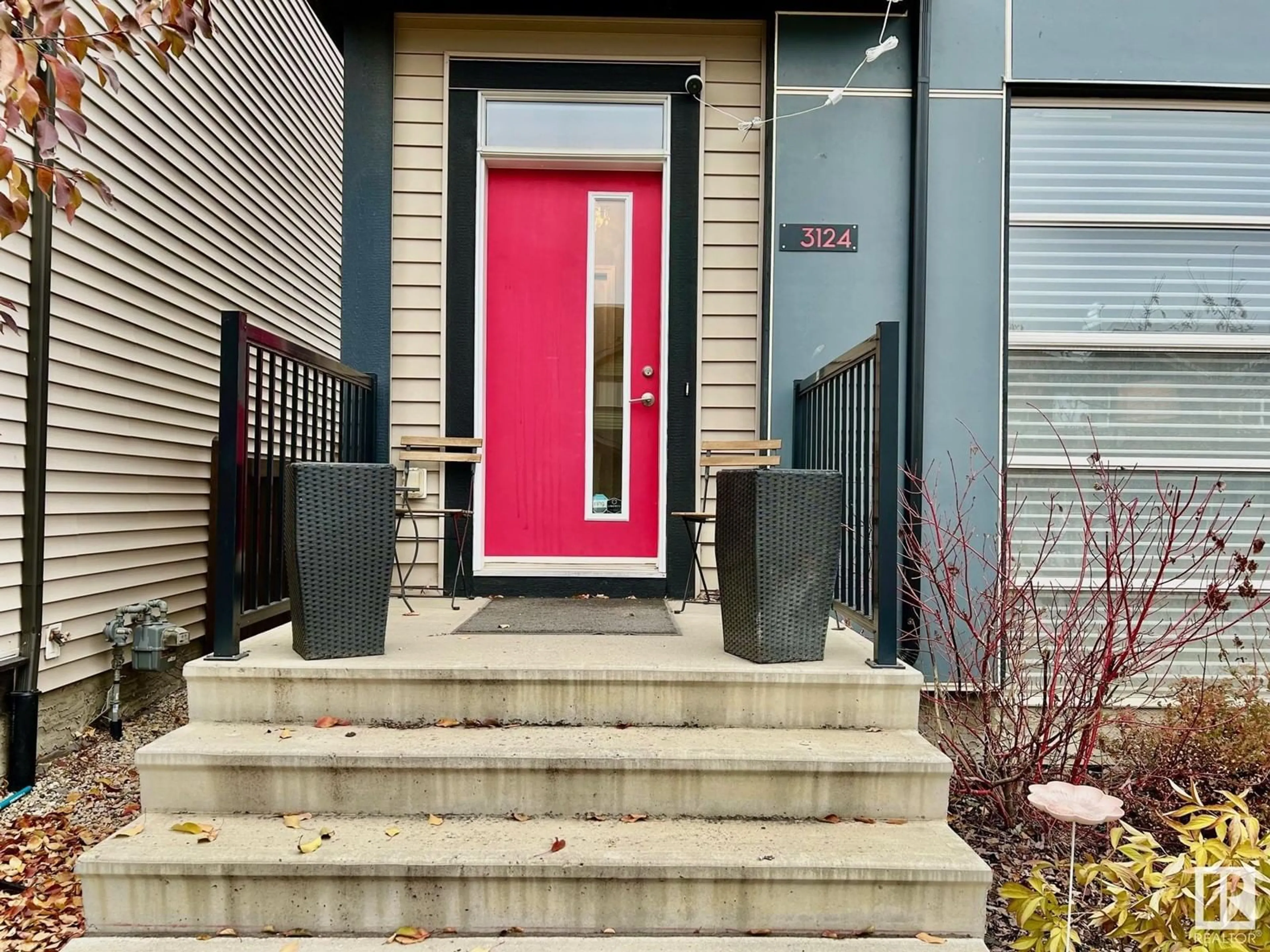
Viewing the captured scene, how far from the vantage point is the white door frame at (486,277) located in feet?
12.1

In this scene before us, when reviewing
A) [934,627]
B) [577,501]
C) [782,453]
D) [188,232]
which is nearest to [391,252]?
[188,232]

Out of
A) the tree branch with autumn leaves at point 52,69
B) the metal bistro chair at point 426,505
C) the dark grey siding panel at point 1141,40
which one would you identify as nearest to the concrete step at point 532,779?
the tree branch with autumn leaves at point 52,69

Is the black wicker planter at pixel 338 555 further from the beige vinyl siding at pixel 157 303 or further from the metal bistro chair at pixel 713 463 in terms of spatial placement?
the metal bistro chair at pixel 713 463

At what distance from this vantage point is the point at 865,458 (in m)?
2.89

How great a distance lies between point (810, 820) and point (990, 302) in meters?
2.38

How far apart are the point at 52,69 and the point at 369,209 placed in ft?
5.39

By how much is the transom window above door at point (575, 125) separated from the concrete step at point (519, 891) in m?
3.00

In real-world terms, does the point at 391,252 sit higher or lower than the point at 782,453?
Answer: higher

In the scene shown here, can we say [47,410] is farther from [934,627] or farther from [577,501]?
[934,627]

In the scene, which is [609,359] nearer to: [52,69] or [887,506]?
[887,506]

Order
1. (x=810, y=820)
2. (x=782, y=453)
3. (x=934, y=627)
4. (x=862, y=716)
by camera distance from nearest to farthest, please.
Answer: (x=810, y=820) < (x=862, y=716) < (x=934, y=627) < (x=782, y=453)

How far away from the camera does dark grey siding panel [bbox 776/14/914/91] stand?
3494 millimetres

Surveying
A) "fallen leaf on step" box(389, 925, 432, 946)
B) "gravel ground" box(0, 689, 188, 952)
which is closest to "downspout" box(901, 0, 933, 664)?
"fallen leaf on step" box(389, 925, 432, 946)

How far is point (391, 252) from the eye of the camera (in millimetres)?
3641
